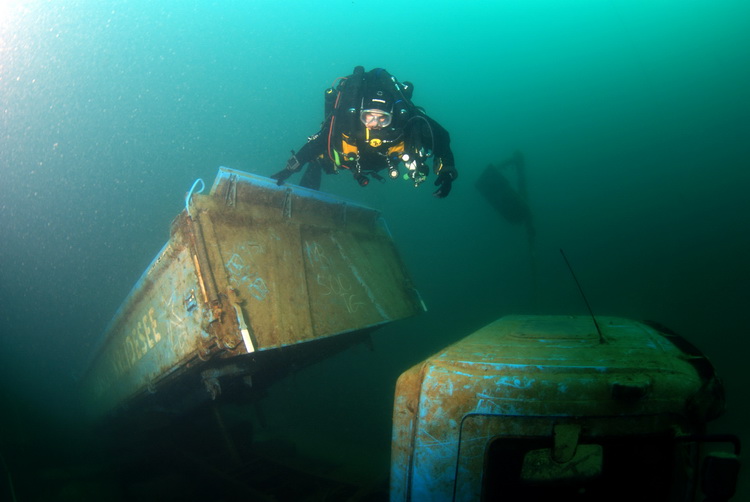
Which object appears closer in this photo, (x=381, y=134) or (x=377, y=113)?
(x=377, y=113)

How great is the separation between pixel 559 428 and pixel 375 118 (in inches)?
136

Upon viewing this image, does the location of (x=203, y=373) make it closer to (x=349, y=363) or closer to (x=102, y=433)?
(x=102, y=433)

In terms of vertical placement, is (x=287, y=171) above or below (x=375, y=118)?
below

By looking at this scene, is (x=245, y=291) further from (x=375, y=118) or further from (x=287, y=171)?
(x=375, y=118)

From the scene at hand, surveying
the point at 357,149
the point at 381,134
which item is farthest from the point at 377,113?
the point at 357,149

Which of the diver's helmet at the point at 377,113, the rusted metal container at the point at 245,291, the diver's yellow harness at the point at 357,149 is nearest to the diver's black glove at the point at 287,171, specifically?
the rusted metal container at the point at 245,291

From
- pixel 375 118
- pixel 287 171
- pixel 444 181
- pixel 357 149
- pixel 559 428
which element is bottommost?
pixel 559 428

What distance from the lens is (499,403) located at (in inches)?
58.6

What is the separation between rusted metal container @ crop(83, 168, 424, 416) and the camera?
2.83 meters

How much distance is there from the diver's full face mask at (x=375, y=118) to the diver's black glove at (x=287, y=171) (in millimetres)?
1026

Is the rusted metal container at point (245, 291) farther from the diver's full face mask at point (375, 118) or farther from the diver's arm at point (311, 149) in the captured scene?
the diver's full face mask at point (375, 118)

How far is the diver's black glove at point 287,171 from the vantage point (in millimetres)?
3824

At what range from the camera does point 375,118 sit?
393 cm

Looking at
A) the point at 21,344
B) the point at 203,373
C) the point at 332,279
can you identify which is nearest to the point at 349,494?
the point at 203,373
